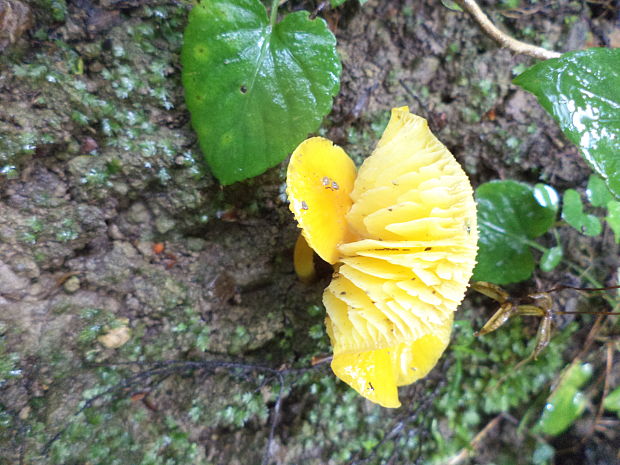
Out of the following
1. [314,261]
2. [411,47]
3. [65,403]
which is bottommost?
[65,403]

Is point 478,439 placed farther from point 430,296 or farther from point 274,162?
point 274,162

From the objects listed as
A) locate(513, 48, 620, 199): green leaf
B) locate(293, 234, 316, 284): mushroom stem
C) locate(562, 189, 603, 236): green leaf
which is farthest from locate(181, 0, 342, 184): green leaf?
locate(562, 189, 603, 236): green leaf

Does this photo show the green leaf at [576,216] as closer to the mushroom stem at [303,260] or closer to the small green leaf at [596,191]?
the small green leaf at [596,191]

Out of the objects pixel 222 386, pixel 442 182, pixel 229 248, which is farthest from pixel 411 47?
pixel 222 386

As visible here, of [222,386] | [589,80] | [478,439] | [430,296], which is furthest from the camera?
[478,439]

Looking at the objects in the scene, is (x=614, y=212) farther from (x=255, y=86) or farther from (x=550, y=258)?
(x=255, y=86)

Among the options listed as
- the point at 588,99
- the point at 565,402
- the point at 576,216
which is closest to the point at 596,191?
the point at 576,216

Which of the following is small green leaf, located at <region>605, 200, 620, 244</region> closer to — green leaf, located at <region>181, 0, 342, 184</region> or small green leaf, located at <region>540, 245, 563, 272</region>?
small green leaf, located at <region>540, 245, 563, 272</region>
